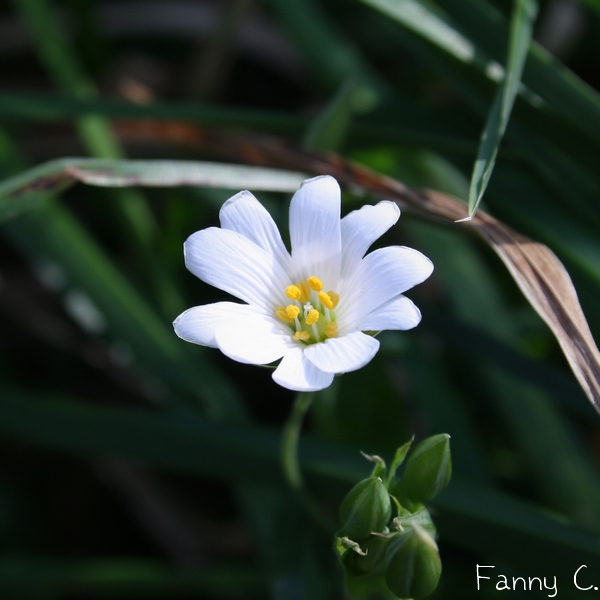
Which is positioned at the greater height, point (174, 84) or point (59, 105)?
point (174, 84)

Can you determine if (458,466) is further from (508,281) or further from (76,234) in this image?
(76,234)

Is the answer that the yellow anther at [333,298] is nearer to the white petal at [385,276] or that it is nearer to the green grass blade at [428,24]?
the white petal at [385,276]

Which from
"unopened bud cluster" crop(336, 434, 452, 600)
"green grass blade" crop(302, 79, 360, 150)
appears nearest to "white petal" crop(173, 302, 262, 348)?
"unopened bud cluster" crop(336, 434, 452, 600)

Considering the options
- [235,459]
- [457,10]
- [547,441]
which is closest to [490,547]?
[547,441]

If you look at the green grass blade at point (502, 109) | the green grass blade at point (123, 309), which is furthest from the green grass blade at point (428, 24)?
the green grass blade at point (123, 309)

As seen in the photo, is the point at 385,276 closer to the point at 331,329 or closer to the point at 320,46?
the point at 331,329

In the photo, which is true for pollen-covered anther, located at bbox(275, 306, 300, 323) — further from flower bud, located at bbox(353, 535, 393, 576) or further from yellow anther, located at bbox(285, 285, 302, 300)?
flower bud, located at bbox(353, 535, 393, 576)

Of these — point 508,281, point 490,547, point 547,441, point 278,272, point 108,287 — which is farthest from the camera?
point 508,281
